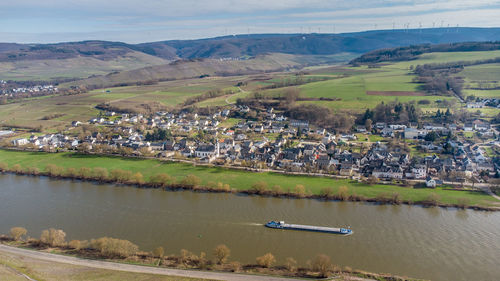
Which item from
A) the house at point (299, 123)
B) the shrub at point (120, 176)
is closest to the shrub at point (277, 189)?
the shrub at point (120, 176)

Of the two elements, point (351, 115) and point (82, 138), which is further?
point (351, 115)

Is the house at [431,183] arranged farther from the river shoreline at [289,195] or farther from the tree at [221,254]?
the tree at [221,254]

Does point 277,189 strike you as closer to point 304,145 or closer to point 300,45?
point 304,145

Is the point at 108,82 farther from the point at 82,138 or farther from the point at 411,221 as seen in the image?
the point at 411,221

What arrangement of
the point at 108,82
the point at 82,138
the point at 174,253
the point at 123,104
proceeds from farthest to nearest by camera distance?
the point at 108,82
the point at 123,104
the point at 82,138
the point at 174,253

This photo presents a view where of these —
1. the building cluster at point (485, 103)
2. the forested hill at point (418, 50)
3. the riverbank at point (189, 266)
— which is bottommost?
the riverbank at point (189, 266)

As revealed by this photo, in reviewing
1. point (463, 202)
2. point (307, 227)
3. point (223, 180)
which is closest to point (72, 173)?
point (223, 180)

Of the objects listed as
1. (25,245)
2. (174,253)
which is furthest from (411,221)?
(25,245)
